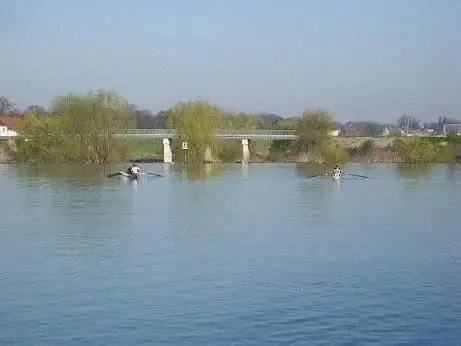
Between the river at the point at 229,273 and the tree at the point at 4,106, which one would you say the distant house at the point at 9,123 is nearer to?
the tree at the point at 4,106

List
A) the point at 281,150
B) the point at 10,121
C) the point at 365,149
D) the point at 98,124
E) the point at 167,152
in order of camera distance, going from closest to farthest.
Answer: the point at 98,124, the point at 167,152, the point at 365,149, the point at 281,150, the point at 10,121

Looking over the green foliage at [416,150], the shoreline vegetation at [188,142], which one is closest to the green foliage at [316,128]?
the shoreline vegetation at [188,142]

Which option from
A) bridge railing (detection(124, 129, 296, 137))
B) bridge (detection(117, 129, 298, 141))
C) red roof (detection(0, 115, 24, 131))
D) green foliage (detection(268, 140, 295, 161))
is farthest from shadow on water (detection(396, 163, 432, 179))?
red roof (detection(0, 115, 24, 131))

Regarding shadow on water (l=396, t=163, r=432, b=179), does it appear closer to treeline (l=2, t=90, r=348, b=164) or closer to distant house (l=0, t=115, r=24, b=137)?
treeline (l=2, t=90, r=348, b=164)

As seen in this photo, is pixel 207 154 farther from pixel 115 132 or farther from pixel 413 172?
pixel 413 172

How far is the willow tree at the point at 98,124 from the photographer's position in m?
68.9

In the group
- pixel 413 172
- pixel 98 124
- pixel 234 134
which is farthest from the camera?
pixel 234 134

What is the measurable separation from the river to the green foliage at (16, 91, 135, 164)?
3814 centimetres

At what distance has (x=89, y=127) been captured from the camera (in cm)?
6894

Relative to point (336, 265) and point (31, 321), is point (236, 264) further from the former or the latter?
point (31, 321)

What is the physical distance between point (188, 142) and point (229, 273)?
195 feet

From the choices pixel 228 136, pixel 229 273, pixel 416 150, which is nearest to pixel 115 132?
pixel 228 136

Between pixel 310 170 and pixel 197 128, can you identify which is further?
A: pixel 197 128

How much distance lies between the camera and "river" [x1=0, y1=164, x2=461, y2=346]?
1144 cm
